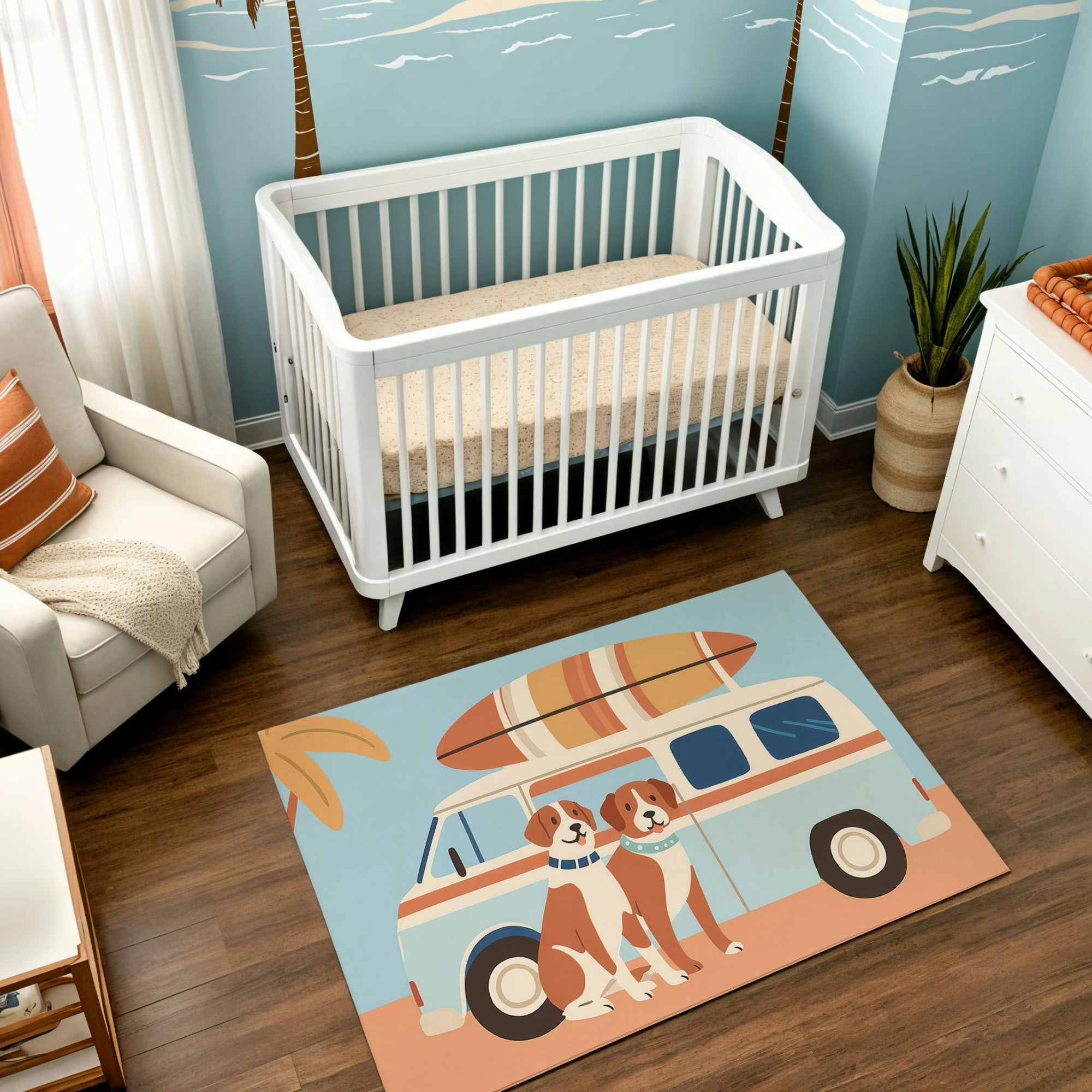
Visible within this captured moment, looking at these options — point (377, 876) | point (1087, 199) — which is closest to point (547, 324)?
point (377, 876)

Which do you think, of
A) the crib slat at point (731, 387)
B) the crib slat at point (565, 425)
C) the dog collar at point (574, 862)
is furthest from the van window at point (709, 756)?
the crib slat at point (731, 387)

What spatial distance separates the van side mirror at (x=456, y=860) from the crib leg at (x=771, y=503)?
1.35 meters

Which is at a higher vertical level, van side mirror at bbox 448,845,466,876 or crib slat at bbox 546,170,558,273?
crib slat at bbox 546,170,558,273

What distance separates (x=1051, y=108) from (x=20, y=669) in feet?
9.45

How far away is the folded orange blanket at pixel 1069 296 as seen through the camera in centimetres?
238

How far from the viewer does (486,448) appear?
2.57 metres

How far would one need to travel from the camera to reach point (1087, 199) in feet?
9.87

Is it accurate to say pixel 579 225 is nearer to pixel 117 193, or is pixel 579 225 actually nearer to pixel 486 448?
pixel 486 448

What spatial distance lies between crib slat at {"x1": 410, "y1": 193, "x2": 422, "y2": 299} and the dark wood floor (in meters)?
0.65

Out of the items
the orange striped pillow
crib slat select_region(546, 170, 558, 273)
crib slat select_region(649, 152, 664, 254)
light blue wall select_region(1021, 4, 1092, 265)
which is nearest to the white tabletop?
the orange striped pillow

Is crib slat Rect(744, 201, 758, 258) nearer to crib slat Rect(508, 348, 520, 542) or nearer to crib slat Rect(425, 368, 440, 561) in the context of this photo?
crib slat Rect(508, 348, 520, 542)

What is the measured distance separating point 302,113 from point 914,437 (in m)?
1.77

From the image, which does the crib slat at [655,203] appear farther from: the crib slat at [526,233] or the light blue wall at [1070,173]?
the light blue wall at [1070,173]

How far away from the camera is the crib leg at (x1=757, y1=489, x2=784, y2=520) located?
3.12 metres
